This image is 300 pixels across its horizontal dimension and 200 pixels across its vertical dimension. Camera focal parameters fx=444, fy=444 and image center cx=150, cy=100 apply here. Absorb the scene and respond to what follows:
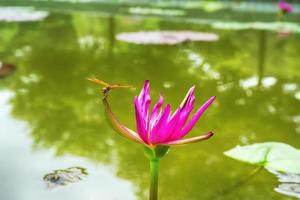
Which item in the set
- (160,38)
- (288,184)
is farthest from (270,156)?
(160,38)

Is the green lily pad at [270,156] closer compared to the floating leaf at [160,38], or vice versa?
the green lily pad at [270,156]

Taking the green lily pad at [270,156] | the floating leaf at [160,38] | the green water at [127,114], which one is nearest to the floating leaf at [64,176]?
the green water at [127,114]

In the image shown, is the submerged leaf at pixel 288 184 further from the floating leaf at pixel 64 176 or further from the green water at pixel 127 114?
the floating leaf at pixel 64 176

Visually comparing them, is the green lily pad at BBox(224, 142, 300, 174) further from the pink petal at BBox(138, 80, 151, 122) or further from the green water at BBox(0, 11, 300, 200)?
the pink petal at BBox(138, 80, 151, 122)

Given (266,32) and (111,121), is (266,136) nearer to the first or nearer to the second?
(111,121)

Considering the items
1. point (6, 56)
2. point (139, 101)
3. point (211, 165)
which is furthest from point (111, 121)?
point (6, 56)

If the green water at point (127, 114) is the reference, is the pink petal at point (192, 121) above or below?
below
